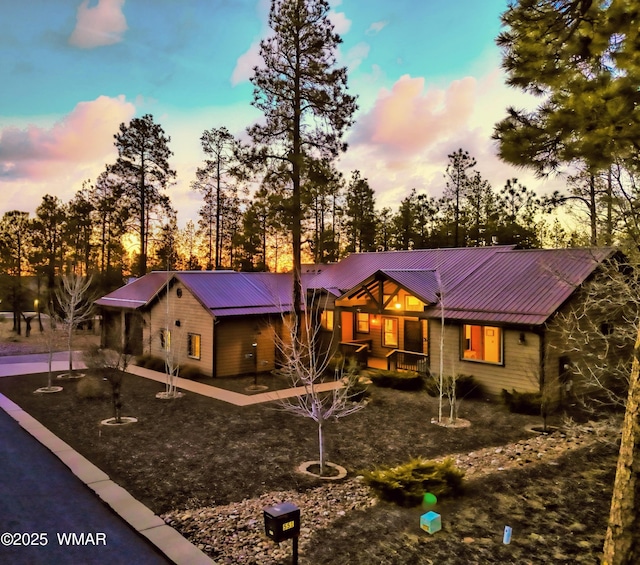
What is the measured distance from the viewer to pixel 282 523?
17.7ft

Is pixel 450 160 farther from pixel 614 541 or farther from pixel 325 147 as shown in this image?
pixel 614 541

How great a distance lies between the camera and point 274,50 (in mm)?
19219

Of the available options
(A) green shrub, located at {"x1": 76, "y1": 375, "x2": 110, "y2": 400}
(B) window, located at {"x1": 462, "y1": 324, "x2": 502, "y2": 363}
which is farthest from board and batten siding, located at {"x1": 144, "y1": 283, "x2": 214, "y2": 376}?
(B) window, located at {"x1": 462, "y1": 324, "x2": 502, "y2": 363}

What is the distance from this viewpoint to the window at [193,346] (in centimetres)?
2164

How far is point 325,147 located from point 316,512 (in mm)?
15722

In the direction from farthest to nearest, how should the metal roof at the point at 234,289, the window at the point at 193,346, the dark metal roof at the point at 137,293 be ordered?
Answer: the dark metal roof at the point at 137,293 → the window at the point at 193,346 → the metal roof at the point at 234,289

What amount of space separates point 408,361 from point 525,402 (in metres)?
6.15

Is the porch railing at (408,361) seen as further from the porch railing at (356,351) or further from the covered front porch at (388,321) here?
the porch railing at (356,351)

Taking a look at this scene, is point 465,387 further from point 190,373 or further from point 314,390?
point 190,373

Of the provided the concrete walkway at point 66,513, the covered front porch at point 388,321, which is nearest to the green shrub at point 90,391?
the concrete walkway at point 66,513

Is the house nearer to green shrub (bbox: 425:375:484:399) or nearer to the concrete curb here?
green shrub (bbox: 425:375:484:399)

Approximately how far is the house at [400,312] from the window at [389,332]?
0.17 ft

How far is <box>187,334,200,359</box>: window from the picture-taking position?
2164 cm

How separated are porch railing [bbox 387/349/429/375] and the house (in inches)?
1.8
